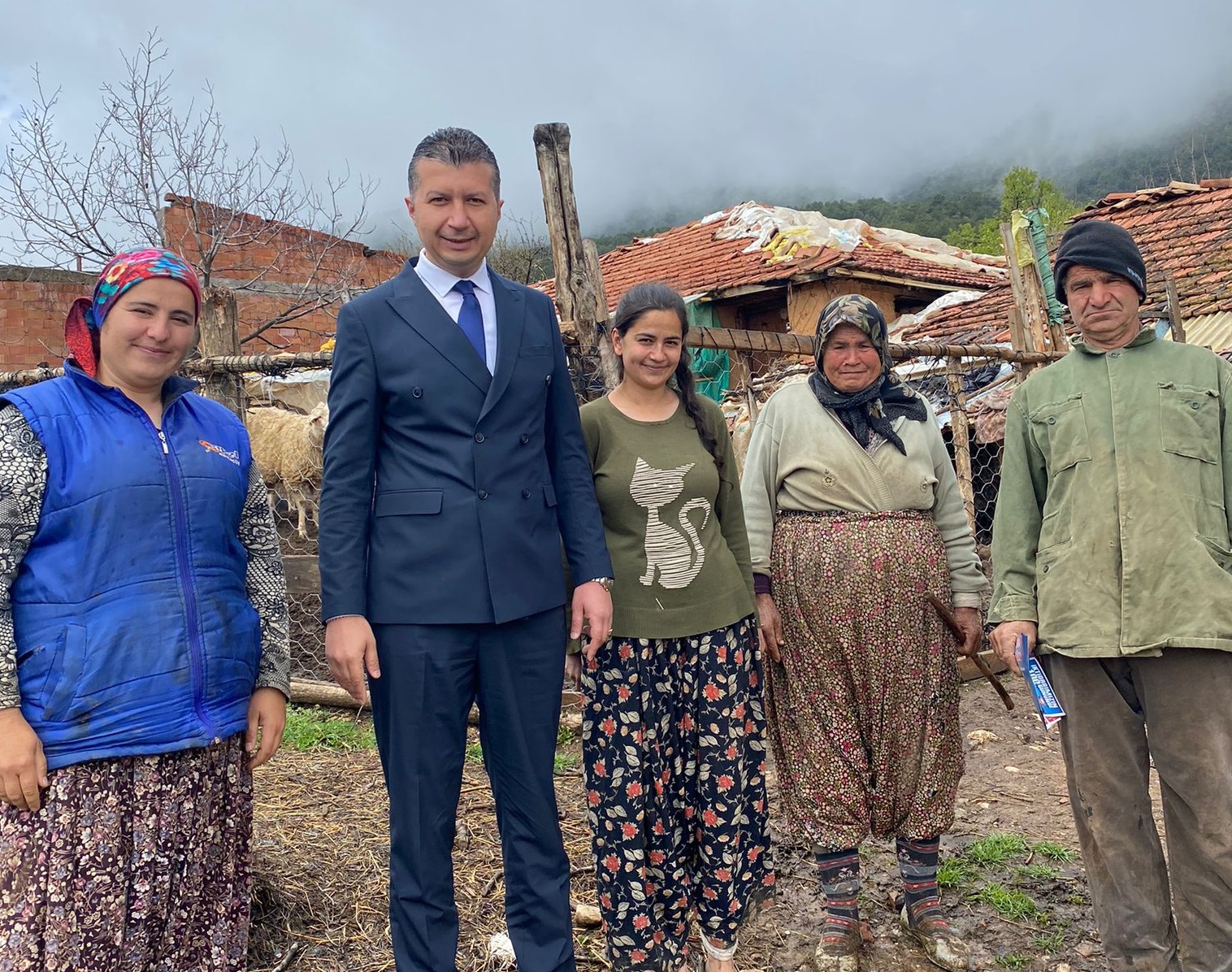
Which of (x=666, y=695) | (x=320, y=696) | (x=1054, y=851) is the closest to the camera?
(x=666, y=695)

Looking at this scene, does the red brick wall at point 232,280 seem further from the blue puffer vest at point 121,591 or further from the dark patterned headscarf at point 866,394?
the blue puffer vest at point 121,591

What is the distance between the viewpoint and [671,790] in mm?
2561

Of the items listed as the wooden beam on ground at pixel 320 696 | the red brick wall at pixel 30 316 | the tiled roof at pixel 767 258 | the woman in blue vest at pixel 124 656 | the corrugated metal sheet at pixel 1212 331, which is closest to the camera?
the woman in blue vest at pixel 124 656

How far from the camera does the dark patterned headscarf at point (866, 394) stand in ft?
8.94

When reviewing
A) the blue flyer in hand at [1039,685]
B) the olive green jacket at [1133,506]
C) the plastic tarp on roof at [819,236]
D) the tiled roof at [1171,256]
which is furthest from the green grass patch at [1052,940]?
the plastic tarp on roof at [819,236]

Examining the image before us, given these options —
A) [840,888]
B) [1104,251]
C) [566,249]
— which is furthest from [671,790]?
[566,249]

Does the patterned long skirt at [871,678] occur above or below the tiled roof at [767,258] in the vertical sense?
below

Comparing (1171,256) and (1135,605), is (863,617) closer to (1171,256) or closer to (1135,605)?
(1135,605)

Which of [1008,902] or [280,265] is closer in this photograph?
[1008,902]

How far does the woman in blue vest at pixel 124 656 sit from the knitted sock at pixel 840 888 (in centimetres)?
166

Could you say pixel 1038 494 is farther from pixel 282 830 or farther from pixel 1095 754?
pixel 282 830

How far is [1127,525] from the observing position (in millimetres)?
2283

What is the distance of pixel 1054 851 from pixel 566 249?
2.92m

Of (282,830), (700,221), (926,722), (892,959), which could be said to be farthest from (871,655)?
(700,221)
